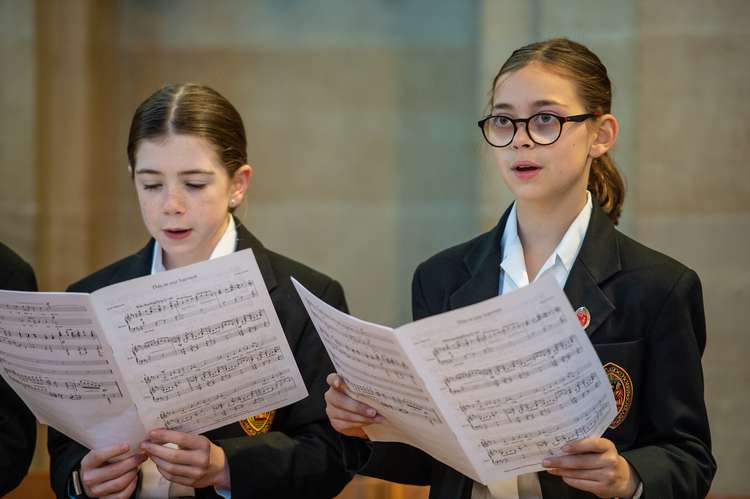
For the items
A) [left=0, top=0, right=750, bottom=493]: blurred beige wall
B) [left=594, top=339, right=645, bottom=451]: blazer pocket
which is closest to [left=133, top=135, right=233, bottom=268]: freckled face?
[left=594, top=339, right=645, bottom=451]: blazer pocket

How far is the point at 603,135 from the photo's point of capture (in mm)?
2697

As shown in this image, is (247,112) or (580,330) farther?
(247,112)

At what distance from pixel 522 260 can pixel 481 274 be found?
109 mm

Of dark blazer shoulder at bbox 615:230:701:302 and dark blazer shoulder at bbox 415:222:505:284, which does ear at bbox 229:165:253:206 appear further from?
dark blazer shoulder at bbox 615:230:701:302

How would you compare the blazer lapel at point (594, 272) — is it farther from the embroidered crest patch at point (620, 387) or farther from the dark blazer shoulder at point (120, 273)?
the dark blazer shoulder at point (120, 273)

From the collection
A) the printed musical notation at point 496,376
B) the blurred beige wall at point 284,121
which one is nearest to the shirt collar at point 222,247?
the printed musical notation at point 496,376

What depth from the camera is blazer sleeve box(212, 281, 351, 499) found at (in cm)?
272

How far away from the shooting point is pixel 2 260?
310cm

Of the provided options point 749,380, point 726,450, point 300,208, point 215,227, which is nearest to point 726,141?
point 749,380

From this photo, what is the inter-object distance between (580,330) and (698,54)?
2786mm

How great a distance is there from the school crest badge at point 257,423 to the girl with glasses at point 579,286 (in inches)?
9.7

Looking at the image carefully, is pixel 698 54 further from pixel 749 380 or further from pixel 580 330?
pixel 580 330

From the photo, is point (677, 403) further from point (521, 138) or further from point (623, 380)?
point (521, 138)

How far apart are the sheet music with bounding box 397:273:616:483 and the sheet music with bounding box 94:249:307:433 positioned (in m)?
0.55
